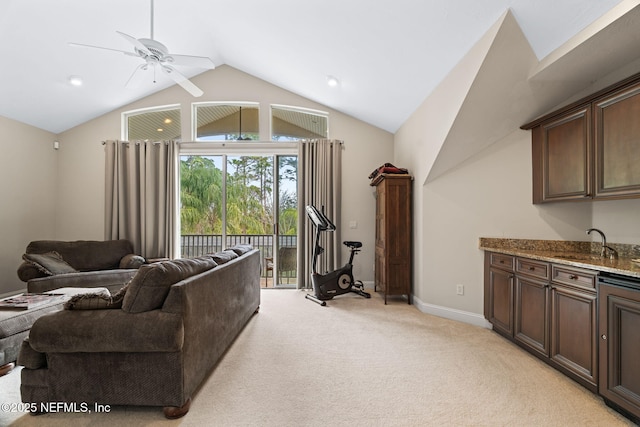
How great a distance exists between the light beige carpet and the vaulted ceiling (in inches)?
100

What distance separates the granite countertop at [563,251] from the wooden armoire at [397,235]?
39.1 inches

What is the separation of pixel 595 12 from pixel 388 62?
1659 mm

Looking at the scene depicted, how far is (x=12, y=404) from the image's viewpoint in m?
1.82

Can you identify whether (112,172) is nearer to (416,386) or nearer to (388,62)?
(388,62)

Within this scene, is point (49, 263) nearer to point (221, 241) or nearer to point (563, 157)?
point (221, 241)

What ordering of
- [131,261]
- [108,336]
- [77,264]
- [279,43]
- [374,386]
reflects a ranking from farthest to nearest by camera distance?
[131,261]
[77,264]
[279,43]
[374,386]
[108,336]

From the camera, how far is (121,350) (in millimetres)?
1681

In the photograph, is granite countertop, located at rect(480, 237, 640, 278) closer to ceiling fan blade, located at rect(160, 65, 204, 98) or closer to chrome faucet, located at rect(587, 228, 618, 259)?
chrome faucet, located at rect(587, 228, 618, 259)

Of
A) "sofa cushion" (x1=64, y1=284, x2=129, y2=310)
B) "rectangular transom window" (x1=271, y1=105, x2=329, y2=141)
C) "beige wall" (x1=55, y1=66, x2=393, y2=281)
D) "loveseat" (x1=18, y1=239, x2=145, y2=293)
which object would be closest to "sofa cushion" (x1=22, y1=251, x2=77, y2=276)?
"loveseat" (x1=18, y1=239, x2=145, y2=293)

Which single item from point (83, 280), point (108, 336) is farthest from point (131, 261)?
point (108, 336)

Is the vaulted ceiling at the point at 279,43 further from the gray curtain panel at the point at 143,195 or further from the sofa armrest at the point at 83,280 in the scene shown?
the sofa armrest at the point at 83,280

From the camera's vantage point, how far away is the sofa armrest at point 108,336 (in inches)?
65.5

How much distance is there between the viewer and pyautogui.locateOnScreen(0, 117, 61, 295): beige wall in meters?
4.25

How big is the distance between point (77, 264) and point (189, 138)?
2.55 metres
